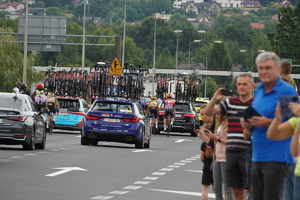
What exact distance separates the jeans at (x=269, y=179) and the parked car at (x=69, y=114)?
31.2 metres

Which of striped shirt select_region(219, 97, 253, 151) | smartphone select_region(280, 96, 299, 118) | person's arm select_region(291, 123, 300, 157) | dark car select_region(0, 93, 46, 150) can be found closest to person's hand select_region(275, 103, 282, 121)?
smartphone select_region(280, 96, 299, 118)

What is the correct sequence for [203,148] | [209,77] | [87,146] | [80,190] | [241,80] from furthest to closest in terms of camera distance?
[209,77]
[87,146]
[80,190]
[203,148]
[241,80]

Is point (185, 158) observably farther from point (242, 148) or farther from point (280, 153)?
point (280, 153)

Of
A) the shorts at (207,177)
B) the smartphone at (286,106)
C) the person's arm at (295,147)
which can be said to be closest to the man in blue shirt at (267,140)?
the person's arm at (295,147)

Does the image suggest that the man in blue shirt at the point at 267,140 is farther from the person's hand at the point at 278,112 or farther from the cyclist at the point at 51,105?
the cyclist at the point at 51,105

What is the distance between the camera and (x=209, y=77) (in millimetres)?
178500

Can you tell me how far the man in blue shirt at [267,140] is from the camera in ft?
29.4

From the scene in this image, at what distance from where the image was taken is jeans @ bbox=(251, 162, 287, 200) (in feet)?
30.1

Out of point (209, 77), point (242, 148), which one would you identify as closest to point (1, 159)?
point (242, 148)

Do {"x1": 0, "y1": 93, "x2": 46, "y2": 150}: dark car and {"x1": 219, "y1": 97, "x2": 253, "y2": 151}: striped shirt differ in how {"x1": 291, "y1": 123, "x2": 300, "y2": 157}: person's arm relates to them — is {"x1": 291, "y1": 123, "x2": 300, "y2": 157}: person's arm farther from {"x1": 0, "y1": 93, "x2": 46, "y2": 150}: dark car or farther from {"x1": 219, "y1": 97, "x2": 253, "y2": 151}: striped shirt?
{"x1": 0, "y1": 93, "x2": 46, "y2": 150}: dark car

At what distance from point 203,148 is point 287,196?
4.37m

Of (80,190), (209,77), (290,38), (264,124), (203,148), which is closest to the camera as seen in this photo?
(264,124)

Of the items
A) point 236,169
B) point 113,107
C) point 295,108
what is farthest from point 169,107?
point 295,108

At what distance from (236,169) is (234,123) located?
0.53 metres
